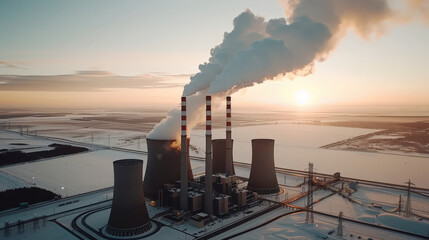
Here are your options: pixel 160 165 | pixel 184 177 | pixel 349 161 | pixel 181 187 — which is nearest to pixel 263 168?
pixel 184 177

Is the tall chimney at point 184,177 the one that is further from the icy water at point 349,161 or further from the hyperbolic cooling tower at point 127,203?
the icy water at point 349,161

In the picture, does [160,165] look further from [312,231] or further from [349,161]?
[349,161]

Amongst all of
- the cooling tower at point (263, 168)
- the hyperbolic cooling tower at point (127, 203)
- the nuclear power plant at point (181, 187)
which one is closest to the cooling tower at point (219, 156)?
the nuclear power plant at point (181, 187)

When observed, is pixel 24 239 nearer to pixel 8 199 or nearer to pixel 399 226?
pixel 8 199

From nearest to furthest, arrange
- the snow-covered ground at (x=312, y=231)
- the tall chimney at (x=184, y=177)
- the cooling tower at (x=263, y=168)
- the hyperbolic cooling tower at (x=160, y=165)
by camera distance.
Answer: the snow-covered ground at (x=312, y=231) < the tall chimney at (x=184, y=177) < the hyperbolic cooling tower at (x=160, y=165) < the cooling tower at (x=263, y=168)

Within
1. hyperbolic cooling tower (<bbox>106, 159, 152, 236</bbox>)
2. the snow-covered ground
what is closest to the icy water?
the snow-covered ground

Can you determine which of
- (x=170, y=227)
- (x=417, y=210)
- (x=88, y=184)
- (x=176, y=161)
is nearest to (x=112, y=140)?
(x=88, y=184)
